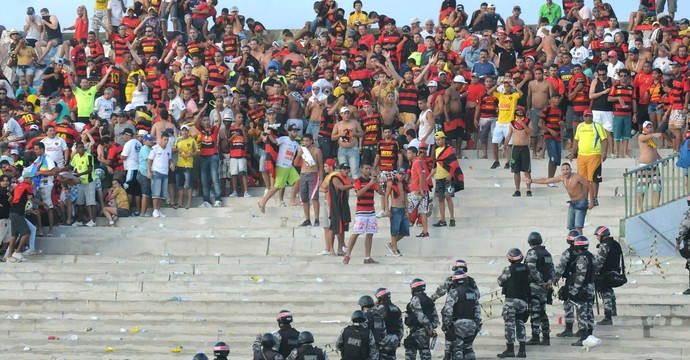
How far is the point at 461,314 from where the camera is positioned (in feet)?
64.4

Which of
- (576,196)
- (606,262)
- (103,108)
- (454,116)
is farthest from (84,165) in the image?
(606,262)

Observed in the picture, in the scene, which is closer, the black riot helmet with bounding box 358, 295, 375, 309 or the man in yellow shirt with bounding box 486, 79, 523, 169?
the black riot helmet with bounding box 358, 295, 375, 309

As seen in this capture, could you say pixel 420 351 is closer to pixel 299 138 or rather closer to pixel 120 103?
pixel 299 138

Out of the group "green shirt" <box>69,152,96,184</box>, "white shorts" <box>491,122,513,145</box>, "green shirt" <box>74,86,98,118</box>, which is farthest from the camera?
"green shirt" <box>74,86,98,118</box>

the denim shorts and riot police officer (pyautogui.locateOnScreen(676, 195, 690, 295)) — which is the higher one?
the denim shorts

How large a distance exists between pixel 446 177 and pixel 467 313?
6177 millimetres

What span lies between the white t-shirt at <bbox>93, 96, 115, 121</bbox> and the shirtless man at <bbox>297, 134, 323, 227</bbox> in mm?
4860

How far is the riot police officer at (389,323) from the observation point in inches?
749

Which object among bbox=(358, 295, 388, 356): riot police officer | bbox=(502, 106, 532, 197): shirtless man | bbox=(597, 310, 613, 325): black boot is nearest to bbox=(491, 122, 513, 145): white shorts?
bbox=(502, 106, 532, 197): shirtless man

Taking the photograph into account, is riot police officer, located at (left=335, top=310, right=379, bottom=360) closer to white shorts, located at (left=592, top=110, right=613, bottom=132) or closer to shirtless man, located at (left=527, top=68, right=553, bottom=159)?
shirtless man, located at (left=527, top=68, right=553, bottom=159)

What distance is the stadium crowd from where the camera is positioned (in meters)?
25.7

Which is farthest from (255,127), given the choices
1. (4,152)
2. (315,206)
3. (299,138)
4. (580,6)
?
(580,6)

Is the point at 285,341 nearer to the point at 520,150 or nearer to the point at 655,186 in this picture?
the point at 655,186

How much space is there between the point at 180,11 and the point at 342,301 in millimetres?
12851
